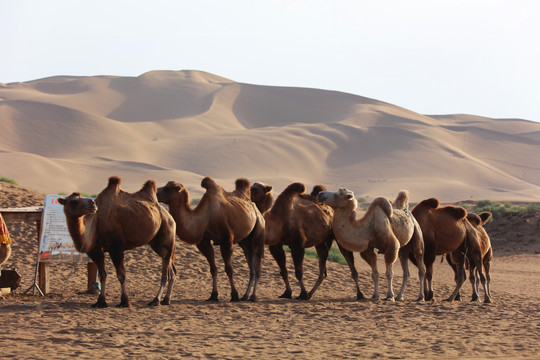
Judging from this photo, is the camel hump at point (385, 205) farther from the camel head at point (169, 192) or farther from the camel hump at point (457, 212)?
the camel head at point (169, 192)

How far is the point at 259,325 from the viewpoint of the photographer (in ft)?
30.7

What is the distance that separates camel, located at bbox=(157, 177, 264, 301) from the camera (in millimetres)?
11406

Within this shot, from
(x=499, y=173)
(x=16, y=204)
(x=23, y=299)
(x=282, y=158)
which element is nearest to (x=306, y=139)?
(x=282, y=158)

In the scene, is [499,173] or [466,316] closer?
[466,316]

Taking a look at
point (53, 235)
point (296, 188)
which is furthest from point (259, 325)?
point (53, 235)

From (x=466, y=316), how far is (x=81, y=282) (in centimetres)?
753

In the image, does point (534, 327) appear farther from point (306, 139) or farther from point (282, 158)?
point (306, 139)

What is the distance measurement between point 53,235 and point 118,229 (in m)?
2.15

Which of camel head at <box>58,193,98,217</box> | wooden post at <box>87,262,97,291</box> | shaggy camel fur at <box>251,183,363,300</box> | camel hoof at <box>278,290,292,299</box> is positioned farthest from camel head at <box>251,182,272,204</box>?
camel head at <box>58,193,98,217</box>

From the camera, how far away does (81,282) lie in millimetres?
14203

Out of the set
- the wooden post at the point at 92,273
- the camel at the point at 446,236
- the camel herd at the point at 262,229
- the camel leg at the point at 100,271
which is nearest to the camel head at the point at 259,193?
the camel herd at the point at 262,229

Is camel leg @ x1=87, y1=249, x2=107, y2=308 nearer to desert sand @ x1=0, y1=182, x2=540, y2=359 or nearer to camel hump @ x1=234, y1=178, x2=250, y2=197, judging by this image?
desert sand @ x1=0, y1=182, x2=540, y2=359

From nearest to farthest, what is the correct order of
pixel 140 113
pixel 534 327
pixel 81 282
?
1. pixel 534 327
2. pixel 81 282
3. pixel 140 113

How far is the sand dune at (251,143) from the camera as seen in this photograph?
72000mm
